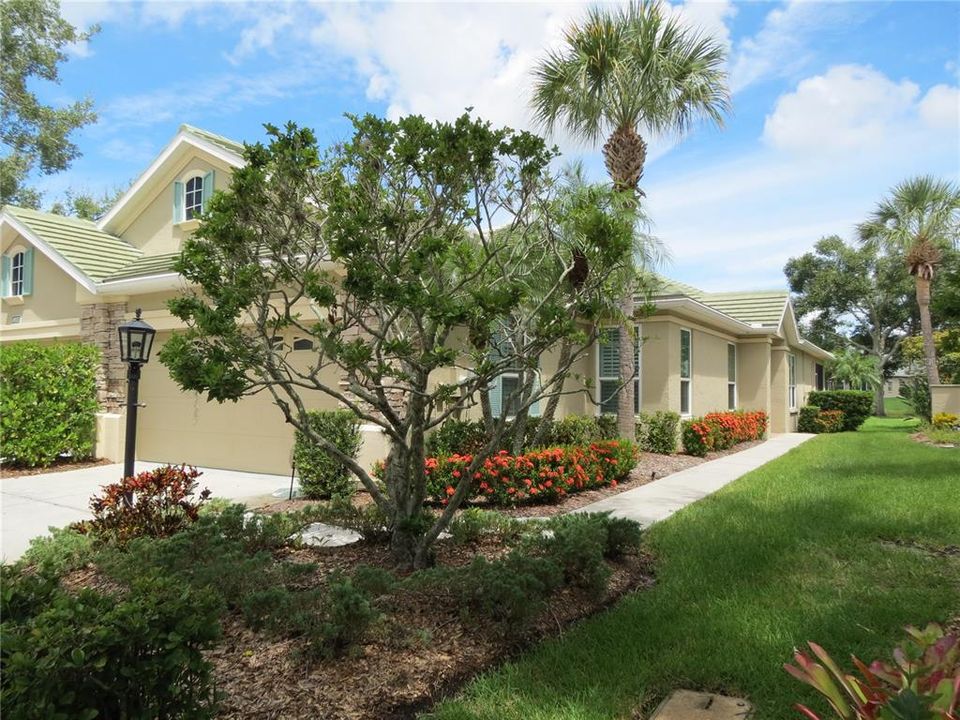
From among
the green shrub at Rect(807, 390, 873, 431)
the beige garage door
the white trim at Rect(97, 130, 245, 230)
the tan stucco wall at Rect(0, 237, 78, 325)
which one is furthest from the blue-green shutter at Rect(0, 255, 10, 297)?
the green shrub at Rect(807, 390, 873, 431)

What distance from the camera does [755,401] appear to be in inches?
800

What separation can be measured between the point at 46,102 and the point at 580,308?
27.9 metres

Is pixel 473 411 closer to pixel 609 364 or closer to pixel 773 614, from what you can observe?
pixel 609 364

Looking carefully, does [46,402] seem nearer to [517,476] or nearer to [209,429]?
[209,429]

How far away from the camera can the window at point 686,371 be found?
15.6 meters

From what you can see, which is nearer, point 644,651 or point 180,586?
point 180,586

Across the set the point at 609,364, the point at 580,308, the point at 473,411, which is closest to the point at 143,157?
the point at 473,411

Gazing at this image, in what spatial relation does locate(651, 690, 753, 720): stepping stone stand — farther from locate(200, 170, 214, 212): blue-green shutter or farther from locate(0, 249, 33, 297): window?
locate(0, 249, 33, 297): window

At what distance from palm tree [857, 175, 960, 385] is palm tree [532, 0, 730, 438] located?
49.3ft

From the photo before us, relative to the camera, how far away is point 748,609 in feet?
14.4

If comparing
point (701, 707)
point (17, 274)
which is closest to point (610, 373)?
point (701, 707)

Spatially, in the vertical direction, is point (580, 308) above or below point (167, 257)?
below

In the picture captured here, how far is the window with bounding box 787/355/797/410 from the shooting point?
22562mm

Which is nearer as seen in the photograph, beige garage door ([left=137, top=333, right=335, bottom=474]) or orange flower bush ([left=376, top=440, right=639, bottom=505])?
orange flower bush ([left=376, top=440, right=639, bottom=505])
